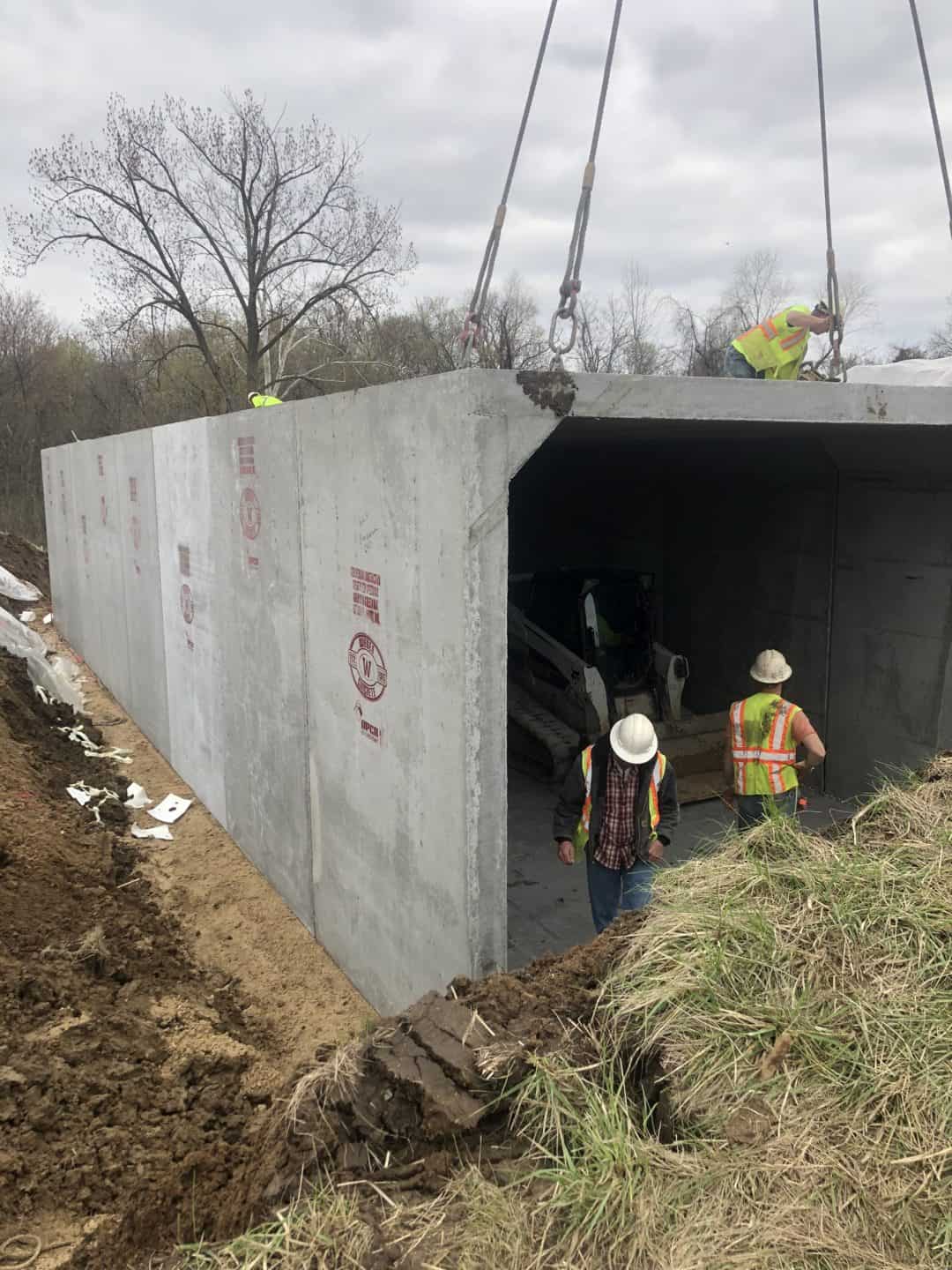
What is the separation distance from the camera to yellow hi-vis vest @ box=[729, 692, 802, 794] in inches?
218

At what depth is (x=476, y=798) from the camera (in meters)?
4.25

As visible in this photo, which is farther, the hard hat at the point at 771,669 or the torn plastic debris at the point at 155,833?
the torn plastic debris at the point at 155,833

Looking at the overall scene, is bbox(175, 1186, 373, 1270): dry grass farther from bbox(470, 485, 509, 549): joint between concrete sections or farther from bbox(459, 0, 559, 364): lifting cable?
bbox(459, 0, 559, 364): lifting cable

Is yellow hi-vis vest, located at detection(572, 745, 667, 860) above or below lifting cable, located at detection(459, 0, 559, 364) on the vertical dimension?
→ below

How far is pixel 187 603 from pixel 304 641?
341 centimetres

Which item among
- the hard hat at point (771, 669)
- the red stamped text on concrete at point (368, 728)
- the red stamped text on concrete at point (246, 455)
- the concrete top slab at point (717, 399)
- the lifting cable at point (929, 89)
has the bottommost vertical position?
the red stamped text on concrete at point (368, 728)

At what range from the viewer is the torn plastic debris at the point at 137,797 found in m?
9.32

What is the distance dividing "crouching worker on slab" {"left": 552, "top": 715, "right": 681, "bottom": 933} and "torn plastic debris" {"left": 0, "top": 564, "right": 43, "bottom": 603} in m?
18.2

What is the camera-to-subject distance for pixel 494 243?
523 cm

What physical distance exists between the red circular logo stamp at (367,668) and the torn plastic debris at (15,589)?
17.0 metres

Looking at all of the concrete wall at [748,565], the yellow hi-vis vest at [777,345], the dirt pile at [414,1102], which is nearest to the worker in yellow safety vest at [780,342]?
the yellow hi-vis vest at [777,345]

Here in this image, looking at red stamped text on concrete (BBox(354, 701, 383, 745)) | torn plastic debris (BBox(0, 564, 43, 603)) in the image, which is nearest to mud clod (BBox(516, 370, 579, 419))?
red stamped text on concrete (BBox(354, 701, 383, 745))

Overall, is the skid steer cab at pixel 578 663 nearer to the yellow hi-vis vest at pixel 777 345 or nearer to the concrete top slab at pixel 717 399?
the yellow hi-vis vest at pixel 777 345

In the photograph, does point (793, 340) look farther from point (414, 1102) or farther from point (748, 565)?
point (414, 1102)
